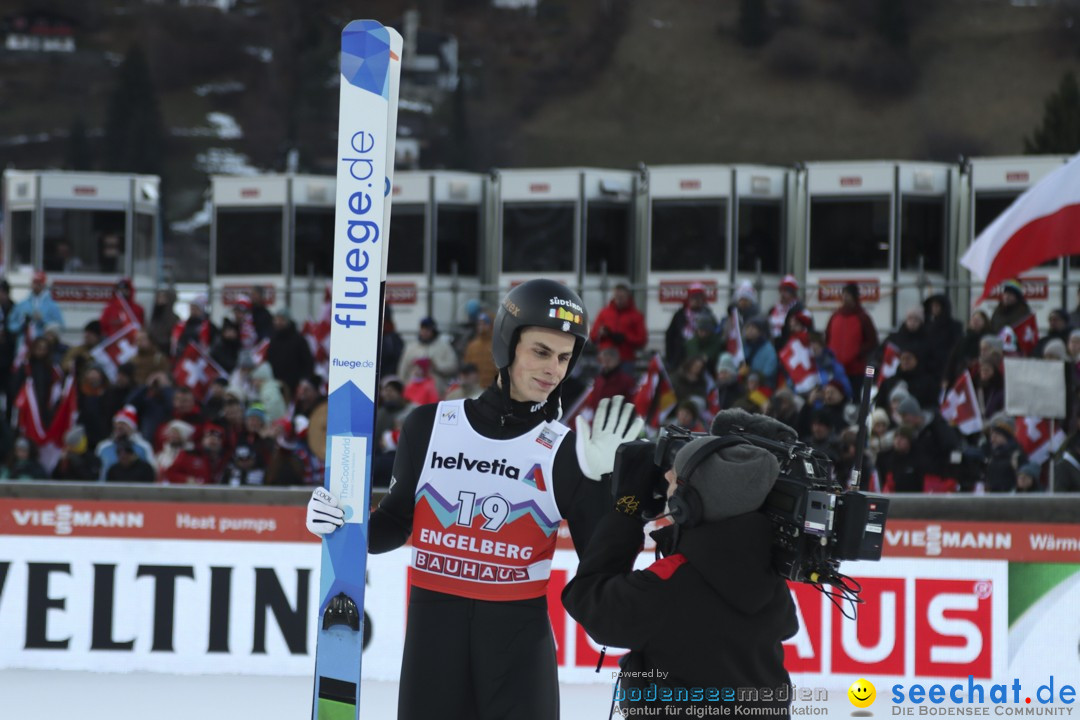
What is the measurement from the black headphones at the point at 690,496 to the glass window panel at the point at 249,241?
49.1 feet

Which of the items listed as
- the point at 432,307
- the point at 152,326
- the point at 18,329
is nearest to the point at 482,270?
the point at 432,307

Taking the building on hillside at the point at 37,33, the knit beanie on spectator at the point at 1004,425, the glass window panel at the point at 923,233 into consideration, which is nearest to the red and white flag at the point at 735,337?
the knit beanie on spectator at the point at 1004,425

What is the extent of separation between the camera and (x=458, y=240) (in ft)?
57.6

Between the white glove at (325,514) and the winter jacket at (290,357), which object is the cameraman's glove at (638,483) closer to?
the white glove at (325,514)

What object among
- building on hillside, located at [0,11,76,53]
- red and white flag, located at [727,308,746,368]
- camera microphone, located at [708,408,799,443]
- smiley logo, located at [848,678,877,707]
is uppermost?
building on hillside, located at [0,11,76,53]

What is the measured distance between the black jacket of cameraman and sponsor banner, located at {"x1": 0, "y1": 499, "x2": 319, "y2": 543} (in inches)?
183

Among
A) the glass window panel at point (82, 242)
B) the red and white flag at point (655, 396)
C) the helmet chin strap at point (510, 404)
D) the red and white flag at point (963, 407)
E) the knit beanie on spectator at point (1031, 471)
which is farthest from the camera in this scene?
the glass window panel at point (82, 242)

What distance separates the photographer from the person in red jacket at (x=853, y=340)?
12.3 meters

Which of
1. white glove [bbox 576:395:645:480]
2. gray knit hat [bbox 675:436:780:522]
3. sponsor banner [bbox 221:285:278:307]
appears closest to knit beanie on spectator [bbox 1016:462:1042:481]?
white glove [bbox 576:395:645:480]

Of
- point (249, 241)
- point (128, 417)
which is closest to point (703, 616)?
point (128, 417)

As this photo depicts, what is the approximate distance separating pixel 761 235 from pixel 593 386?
16.6 feet

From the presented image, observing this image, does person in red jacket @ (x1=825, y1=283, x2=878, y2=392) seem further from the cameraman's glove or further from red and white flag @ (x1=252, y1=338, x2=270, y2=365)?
the cameraman's glove

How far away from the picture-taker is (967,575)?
7.12m

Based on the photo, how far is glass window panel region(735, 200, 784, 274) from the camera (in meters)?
16.5
